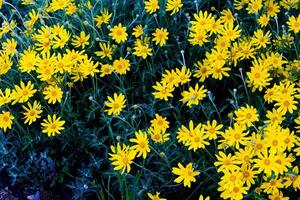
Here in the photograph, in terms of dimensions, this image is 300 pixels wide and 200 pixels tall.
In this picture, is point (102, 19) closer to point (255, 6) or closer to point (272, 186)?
point (255, 6)

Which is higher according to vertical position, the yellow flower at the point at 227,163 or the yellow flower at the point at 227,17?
the yellow flower at the point at 227,17

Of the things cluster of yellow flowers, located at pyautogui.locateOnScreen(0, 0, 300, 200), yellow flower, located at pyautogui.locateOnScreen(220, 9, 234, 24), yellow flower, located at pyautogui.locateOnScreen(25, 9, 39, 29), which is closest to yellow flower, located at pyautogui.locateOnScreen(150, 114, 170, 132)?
cluster of yellow flowers, located at pyautogui.locateOnScreen(0, 0, 300, 200)

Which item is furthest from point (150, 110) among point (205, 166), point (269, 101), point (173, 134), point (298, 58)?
point (298, 58)

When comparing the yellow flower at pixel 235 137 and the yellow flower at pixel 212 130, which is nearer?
the yellow flower at pixel 235 137

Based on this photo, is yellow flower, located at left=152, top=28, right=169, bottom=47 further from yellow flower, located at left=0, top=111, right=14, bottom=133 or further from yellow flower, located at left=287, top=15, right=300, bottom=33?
yellow flower, located at left=0, top=111, right=14, bottom=133

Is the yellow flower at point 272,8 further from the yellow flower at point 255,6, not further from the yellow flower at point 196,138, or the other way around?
the yellow flower at point 196,138

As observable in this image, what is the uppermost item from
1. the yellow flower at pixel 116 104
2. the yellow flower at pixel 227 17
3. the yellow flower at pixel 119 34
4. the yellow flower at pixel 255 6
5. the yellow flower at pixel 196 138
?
the yellow flower at pixel 255 6

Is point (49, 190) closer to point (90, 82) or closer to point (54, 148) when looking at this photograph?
point (54, 148)

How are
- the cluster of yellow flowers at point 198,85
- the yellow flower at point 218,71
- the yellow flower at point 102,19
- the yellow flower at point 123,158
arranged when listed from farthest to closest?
1. the yellow flower at point 102,19
2. the yellow flower at point 218,71
3. the yellow flower at point 123,158
4. the cluster of yellow flowers at point 198,85

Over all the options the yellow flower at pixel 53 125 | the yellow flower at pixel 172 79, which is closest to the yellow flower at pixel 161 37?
the yellow flower at pixel 172 79
